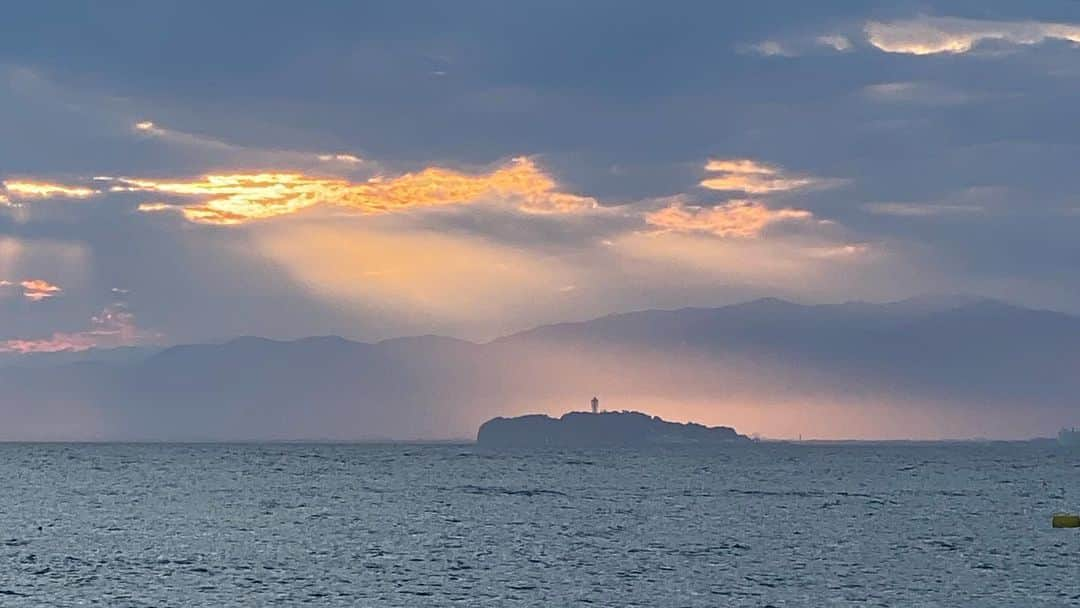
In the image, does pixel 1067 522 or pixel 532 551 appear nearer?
pixel 532 551

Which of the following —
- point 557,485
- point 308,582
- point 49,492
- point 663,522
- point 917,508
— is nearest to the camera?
point 308,582

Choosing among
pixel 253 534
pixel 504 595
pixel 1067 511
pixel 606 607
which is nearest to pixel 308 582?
pixel 504 595

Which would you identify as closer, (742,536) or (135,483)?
(742,536)

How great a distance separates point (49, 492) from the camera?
569ft

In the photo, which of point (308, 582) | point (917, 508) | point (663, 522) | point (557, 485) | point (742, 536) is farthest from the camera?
point (557, 485)

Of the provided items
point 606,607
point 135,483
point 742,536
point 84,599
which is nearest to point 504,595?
point 606,607

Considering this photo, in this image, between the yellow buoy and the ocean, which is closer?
the ocean

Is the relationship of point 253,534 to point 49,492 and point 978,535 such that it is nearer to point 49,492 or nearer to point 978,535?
point 978,535

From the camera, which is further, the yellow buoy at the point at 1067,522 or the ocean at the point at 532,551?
the yellow buoy at the point at 1067,522

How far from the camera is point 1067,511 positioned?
149125mm

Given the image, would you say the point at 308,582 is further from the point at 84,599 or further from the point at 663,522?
the point at 663,522

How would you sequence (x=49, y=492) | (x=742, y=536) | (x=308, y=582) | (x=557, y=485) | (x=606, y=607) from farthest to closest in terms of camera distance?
(x=557, y=485) < (x=49, y=492) < (x=742, y=536) < (x=308, y=582) < (x=606, y=607)

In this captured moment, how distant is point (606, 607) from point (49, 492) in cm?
12140

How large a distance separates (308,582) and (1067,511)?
96650mm
